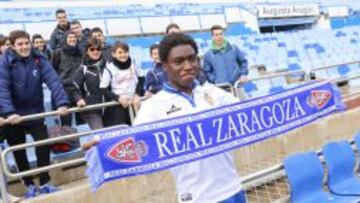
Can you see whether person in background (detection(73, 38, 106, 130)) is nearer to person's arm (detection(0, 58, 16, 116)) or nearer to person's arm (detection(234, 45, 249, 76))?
person's arm (detection(0, 58, 16, 116))

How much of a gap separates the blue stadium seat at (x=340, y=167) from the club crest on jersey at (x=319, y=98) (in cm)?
73

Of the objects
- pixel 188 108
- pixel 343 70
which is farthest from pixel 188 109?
pixel 343 70

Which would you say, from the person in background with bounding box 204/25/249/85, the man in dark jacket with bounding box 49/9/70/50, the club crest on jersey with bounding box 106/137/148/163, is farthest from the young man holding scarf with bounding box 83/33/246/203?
the person in background with bounding box 204/25/249/85

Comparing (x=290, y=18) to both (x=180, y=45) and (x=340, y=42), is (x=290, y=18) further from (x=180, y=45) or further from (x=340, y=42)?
(x=180, y=45)

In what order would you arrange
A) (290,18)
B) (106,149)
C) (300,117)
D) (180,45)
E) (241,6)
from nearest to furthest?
(180,45) → (106,149) → (300,117) → (241,6) → (290,18)

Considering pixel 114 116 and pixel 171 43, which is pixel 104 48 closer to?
pixel 114 116

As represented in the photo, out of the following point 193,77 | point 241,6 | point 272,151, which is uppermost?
point 241,6

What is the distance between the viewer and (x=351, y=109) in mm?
8023

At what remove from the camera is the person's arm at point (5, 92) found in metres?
4.46

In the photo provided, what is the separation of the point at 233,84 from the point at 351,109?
2.40 meters

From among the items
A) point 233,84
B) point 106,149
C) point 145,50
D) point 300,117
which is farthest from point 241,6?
point 106,149

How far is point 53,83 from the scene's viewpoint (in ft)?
15.8

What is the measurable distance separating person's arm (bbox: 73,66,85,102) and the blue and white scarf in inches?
85.9

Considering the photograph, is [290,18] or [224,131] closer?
[224,131]
